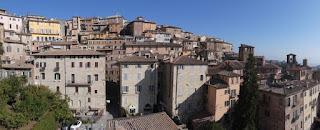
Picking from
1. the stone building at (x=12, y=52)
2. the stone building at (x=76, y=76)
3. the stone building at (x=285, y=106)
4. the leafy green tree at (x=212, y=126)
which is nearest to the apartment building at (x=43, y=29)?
the stone building at (x=12, y=52)

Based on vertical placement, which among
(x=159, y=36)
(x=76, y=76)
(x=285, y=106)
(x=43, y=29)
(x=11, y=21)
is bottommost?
(x=285, y=106)

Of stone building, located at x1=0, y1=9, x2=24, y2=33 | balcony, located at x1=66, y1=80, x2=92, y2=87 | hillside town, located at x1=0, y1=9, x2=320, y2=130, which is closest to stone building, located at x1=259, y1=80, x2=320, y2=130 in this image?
hillside town, located at x1=0, y1=9, x2=320, y2=130

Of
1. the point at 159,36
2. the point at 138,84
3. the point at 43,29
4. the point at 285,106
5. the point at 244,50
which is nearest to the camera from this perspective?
the point at 285,106

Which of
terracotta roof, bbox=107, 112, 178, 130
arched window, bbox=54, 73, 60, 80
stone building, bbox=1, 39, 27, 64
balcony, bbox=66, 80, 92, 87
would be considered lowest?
terracotta roof, bbox=107, 112, 178, 130

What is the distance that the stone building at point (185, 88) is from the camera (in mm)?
47594

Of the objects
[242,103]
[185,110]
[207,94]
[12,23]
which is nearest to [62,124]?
[185,110]

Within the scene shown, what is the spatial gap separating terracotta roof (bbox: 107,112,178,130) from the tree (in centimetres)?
1484

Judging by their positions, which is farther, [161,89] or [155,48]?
[155,48]

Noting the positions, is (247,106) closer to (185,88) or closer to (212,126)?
(212,126)

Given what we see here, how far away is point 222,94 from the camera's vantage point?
152 feet

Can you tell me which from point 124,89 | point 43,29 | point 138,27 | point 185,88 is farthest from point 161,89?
point 43,29

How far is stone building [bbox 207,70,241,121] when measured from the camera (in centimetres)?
4603

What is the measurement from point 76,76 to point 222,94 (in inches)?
915

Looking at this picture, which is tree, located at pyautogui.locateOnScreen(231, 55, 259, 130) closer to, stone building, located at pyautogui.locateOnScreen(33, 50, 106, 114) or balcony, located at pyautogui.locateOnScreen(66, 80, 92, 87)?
stone building, located at pyautogui.locateOnScreen(33, 50, 106, 114)
